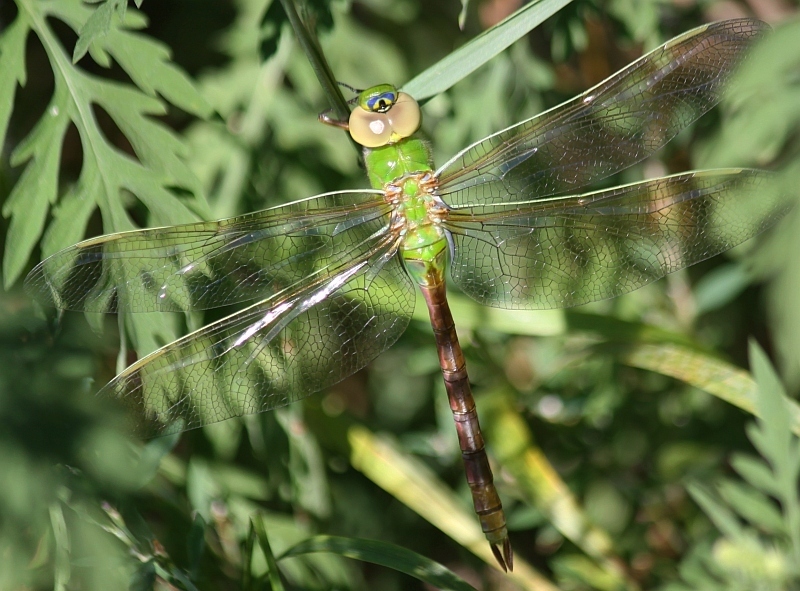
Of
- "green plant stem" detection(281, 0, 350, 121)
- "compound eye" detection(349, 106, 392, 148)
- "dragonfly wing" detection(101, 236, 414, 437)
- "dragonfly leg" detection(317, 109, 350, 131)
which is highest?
"dragonfly leg" detection(317, 109, 350, 131)

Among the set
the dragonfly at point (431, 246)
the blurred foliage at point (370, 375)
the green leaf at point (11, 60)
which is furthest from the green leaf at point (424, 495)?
the green leaf at point (11, 60)

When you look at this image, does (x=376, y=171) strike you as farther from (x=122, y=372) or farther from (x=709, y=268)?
(x=709, y=268)

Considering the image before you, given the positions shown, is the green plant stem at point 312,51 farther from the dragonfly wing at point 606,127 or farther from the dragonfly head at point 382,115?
the dragonfly wing at point 606,127

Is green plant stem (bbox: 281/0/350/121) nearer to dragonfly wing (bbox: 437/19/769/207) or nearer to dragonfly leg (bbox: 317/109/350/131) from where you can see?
dragonfly leg (bbox: 317/109/350/131)

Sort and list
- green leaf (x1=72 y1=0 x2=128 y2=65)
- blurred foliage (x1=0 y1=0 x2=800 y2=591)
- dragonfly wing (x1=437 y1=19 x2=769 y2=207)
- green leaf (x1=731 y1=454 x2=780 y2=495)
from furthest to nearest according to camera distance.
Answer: green leaf (x1=731 y1=454 x2=780 y2=495) → dragonfly wing (x1=437 y1=19 x2=769 y2=207) → blurred foliage (x1=0 y1=0 x2=800 y2=591) → green leaf (x1=72 y1=0 x2=128 y2=65)

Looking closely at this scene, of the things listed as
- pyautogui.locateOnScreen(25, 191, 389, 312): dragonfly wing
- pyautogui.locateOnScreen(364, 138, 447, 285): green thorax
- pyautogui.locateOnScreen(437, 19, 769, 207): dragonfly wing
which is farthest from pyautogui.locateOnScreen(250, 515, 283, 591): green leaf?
pyautogui.locateOnScreen(437, 19, 769, 207): dragonfly wing

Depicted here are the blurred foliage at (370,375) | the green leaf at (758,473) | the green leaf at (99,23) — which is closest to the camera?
the green leaf at (99,23)

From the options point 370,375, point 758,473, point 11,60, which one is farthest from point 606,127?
point 370,375
